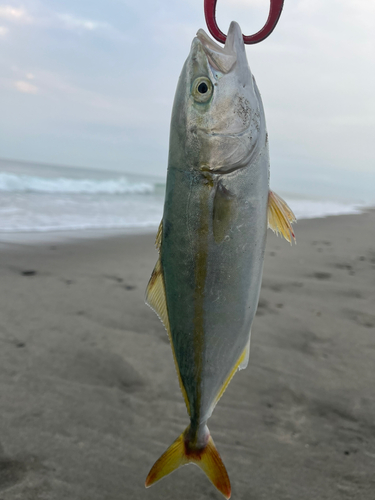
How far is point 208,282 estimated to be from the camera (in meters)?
1.16

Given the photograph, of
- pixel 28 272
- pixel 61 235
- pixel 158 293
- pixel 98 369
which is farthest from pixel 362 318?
pixel 61 235

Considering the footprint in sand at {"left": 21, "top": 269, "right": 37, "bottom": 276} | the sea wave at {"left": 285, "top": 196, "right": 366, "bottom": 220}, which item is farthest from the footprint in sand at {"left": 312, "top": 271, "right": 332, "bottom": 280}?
the sea wave at {"left": 285, "top": 196, "right": 366, "bottom": 220}

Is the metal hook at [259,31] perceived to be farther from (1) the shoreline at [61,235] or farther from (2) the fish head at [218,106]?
(1) the shoreline at [61,235]

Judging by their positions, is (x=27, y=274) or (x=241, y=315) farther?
(x=27, y=274)

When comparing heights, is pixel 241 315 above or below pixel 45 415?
above

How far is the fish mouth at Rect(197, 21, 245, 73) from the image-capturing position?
1.16m

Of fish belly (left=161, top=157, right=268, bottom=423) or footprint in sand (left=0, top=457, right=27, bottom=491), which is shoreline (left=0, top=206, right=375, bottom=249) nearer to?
footprint in sand (left=0, top=457, right=27, bottom=491)

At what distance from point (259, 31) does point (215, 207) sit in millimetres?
551

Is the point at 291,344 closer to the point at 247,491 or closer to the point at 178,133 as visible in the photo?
the point at 247,491

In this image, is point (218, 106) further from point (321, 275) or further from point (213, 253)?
point (321, 275)

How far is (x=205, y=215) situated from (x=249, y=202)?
0.14 meters

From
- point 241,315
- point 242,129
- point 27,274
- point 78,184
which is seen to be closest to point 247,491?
point 241,315

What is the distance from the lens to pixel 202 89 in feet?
3.87

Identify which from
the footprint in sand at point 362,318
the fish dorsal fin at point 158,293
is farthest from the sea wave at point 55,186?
the fish dorsal fin at point 158,293
